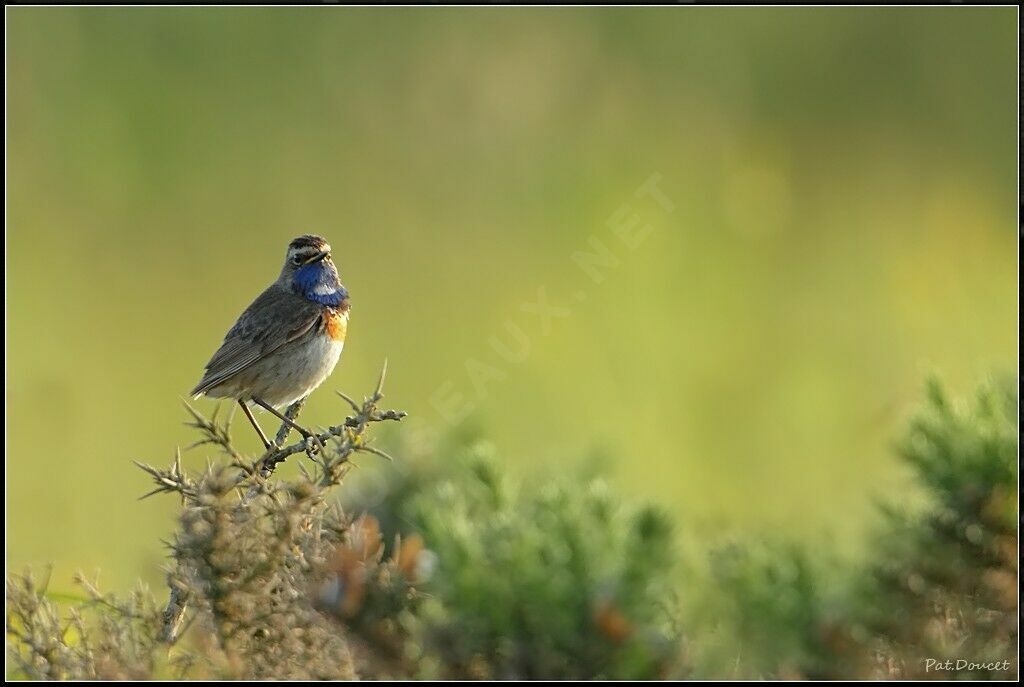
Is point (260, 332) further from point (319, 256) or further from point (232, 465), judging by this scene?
point (232, 465)

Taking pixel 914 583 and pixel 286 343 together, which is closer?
pixel 914 583

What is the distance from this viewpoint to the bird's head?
373 centimetres

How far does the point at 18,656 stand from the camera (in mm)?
1485

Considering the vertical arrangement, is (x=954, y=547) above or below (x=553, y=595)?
below

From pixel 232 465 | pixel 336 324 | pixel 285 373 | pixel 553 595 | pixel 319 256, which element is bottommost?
pixel 553 595

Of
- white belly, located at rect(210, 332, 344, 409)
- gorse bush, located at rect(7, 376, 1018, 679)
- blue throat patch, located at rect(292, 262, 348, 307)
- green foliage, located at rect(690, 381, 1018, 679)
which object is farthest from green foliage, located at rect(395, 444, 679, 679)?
blue throat patch, located at rect(292, 262, 348, 307)

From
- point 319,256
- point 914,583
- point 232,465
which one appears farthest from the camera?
point 319,256

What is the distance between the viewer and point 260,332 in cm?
369

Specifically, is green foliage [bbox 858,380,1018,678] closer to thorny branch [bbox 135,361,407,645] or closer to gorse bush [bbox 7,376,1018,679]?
gorse bush [bbox 7,376,1018,679]

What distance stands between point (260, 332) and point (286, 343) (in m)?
0.08

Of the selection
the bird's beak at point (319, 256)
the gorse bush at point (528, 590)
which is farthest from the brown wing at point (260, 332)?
the gorse bush at point (528, 590)

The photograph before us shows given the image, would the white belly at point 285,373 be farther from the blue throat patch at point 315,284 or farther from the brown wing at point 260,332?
the blue throat patch at point 315,284

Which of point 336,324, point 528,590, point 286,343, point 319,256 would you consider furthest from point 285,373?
point 528,590

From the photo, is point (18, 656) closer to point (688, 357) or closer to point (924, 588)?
point (924, 588)
